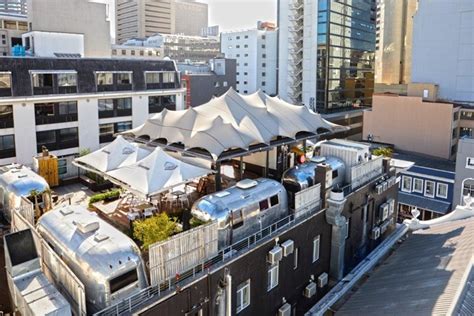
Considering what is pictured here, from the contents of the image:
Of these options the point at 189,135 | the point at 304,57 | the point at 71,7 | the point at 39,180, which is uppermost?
the point at 71,7

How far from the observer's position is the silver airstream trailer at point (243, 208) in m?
13.9

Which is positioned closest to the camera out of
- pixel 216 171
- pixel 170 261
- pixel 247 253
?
pixel 170 261

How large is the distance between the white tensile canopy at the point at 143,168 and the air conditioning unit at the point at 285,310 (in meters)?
6.23

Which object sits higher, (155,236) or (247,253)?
(155,236)

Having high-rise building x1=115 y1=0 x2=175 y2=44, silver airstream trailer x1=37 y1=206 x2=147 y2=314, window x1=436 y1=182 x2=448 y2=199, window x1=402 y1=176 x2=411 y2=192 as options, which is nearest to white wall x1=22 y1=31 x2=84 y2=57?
silver airstream trailer x1=37 y1=206 x2=147 y2=314

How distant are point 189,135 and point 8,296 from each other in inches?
371

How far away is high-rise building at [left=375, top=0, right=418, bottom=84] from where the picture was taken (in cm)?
9250

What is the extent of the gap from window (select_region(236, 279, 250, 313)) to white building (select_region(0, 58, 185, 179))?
24.4 m

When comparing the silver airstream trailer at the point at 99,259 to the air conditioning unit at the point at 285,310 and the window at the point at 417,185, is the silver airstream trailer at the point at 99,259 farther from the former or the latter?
the window at the point at 417,185

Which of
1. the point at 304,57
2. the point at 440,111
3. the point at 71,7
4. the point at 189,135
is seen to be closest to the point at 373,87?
the point at 304,57

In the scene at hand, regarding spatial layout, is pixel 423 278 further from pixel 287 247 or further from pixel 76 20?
pixel 76 20

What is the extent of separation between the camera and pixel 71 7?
2167 inches

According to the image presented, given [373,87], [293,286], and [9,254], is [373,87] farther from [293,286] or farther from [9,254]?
[9,254]

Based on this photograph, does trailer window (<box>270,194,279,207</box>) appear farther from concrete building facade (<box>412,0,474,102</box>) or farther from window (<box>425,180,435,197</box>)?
concrete building facade (<box>412,0,474,102</box>)
